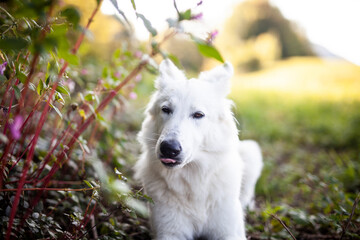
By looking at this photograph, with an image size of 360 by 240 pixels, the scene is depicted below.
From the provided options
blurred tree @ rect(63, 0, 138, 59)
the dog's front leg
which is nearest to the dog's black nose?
the dog's front leg

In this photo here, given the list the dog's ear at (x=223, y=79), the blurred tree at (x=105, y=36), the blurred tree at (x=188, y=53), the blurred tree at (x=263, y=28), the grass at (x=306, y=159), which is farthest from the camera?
the blurred tree at (x=263, y=28)

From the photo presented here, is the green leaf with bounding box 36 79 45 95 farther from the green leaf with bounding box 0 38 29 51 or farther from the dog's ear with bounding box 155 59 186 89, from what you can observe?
the dog's ear with bounding box 155 59 186 89

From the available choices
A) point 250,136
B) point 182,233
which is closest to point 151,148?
point 182,233

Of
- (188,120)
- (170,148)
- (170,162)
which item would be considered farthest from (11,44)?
(188,120)

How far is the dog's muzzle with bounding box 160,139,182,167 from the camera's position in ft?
6.78

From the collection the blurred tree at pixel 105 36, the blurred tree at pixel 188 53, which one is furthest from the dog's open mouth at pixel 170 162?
the blurred tree at pixel 188 53

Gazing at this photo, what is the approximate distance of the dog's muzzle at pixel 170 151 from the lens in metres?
2.07

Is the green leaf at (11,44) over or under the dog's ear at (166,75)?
over

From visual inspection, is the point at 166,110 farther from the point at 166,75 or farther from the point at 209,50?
the point at 209,50

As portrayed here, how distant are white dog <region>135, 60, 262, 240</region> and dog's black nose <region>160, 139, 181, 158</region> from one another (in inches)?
3.6

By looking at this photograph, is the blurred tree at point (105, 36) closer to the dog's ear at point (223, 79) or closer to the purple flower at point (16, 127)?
the dog's ear at point (223, 79)

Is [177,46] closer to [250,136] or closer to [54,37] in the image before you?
[250,136]

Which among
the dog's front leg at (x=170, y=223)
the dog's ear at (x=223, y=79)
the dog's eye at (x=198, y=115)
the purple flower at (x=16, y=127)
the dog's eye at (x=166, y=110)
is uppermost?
the purple flower at (x=16, y=127)

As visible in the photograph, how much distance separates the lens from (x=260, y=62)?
25766 millimetres
